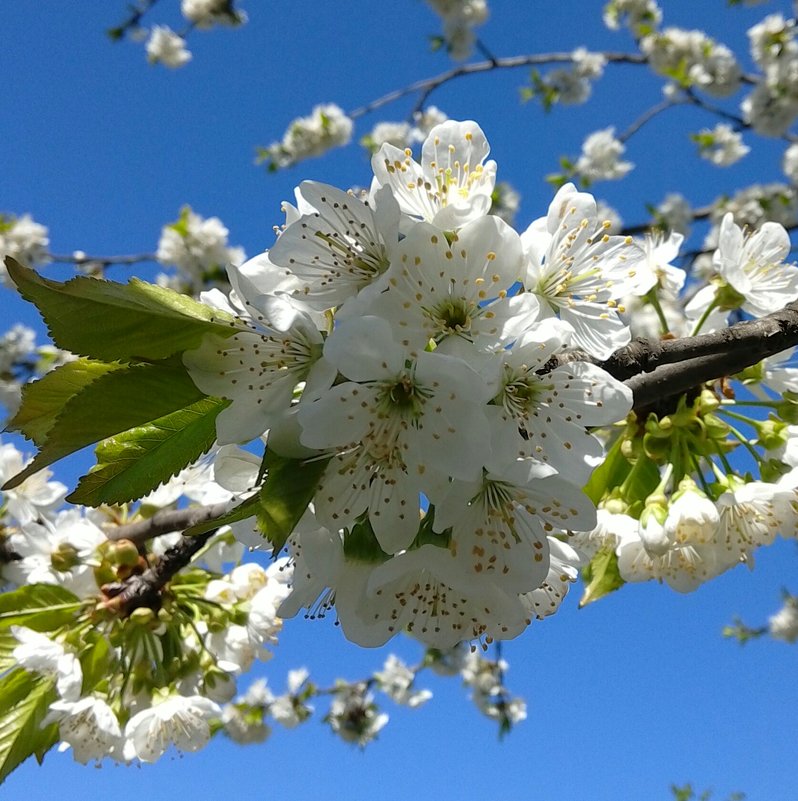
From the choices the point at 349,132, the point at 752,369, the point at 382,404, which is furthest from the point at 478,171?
the point at 349,132

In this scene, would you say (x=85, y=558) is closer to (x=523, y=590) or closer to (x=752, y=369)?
(x=523, y=590)

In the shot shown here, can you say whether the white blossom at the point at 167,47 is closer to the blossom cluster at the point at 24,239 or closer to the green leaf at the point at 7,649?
the blossom cluster at the point at 24,239

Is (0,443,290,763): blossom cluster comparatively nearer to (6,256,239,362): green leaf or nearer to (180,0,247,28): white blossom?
(6,256,239,362): green leaf

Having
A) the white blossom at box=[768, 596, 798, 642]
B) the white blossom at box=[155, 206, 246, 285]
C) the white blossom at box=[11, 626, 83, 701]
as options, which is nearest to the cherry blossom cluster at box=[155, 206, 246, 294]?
the white blossom at box=[155, 206, 246, 285]

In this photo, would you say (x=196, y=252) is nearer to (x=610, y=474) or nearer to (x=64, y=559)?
(x=64, y=559)

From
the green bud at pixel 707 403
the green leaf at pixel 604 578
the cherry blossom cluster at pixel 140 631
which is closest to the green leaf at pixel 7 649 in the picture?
the cherry blossom cluster at pixel 140 631
